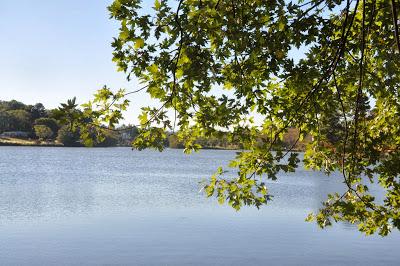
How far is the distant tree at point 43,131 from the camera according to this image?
190625 mm

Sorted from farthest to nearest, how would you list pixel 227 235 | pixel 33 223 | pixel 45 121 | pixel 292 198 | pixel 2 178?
pixel 45 121
pixel 2 178
pixel 292 198
pixel 33 223
pixel 227 235

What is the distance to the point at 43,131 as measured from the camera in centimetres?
19188

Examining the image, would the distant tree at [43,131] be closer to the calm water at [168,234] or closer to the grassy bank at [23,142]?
the grassy bank at [23,142]

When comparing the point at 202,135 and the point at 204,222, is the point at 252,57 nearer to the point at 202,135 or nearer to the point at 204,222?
the point at 202,135

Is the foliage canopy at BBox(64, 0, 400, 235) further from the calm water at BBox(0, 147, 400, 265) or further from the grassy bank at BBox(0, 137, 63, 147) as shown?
the grassy bank at BBox(0, 137, 63, 147)

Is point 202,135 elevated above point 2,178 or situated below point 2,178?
above

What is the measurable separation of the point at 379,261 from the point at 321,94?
54.7 feet

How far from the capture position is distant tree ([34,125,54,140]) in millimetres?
190625

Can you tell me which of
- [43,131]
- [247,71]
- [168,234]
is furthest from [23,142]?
[247,71]

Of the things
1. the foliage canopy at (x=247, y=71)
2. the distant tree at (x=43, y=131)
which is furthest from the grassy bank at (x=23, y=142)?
the foliage canopy at (x=247, y=71)

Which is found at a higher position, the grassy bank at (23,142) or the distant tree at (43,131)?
the distant tree at (43,131)

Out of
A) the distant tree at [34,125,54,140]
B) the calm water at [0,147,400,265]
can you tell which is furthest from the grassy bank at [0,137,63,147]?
the calm water at [0,147,400,265]

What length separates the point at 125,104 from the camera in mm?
7523

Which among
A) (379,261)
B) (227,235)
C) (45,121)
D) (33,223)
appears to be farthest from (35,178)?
(45,121)
